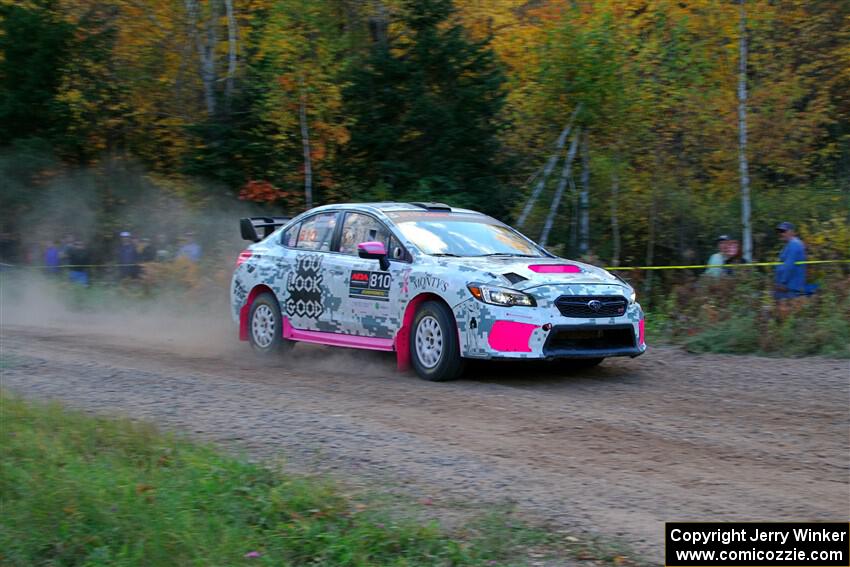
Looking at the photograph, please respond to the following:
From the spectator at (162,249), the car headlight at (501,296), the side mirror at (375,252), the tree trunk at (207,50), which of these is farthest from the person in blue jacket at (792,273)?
the tree trunk at (207,50)

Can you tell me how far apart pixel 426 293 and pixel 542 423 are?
2506mm

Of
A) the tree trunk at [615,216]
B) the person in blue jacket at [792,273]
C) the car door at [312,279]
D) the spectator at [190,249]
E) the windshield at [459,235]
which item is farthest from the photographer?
the spectator at [190,249]

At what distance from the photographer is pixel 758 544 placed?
487cm

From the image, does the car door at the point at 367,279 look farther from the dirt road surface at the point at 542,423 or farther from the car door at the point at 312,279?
the dirt road surface at the point at 542,423

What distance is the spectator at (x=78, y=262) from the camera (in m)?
20.9

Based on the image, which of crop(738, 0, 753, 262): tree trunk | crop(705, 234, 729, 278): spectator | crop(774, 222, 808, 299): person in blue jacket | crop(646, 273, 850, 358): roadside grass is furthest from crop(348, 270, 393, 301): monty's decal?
crop(738, 0, 753, 262): tree trunk

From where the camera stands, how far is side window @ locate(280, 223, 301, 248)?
11.9 metres

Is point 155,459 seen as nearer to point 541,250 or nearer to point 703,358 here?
point 541,250

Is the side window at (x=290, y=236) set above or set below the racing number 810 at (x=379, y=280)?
above

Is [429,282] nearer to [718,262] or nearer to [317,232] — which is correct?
[317,232]

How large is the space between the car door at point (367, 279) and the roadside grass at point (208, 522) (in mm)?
3765

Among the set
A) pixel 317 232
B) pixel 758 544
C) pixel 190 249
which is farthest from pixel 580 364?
pixel 190 249

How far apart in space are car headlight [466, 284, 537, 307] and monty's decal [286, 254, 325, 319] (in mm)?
2390

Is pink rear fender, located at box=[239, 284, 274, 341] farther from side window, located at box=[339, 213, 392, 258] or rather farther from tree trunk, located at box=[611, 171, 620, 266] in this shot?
tree trunk, located at box=[611, 171, 620, 266]
